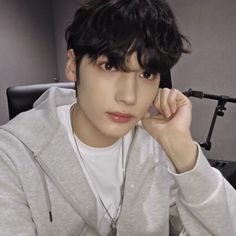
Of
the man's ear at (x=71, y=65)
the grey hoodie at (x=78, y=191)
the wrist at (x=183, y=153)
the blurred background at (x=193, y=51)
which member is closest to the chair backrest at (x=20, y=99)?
the grey hoodie at (x=78, y=191)

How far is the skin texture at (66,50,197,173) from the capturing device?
0.94 metres

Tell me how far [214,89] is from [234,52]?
0.35m

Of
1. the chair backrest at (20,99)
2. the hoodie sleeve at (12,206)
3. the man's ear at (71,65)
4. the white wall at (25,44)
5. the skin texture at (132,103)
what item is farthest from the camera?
the white wall at (25,44)

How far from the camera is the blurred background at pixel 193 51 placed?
9.19ft

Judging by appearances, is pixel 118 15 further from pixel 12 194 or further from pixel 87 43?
pixel 12 194

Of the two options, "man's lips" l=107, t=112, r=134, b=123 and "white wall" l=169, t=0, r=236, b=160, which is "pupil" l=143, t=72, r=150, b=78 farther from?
"white wall" l=169, t=0, r=236, b=160

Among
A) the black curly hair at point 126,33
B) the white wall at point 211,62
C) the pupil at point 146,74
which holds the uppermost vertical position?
the black curly hair at point 126,33

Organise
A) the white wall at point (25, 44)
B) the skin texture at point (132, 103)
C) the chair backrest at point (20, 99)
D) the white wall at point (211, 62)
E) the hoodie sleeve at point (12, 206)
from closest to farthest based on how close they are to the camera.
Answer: the hoodie sleeve at point (12, 206), the skin texture at point (132, 103), the chair backrest at point (20, 99), the white wall at point (211, 62), the white wall at point (25, 44)

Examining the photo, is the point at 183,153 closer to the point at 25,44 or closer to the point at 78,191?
the point at 78,191

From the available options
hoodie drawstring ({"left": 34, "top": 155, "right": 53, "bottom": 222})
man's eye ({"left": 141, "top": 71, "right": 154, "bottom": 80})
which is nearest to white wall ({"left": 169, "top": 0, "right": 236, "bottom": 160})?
man's eye ({"left": 141, "top": 71, "right": 154, "bottom": 80})

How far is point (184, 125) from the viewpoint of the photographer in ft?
3.26

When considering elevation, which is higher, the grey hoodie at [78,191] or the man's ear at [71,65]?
the man's ear at [71,65]

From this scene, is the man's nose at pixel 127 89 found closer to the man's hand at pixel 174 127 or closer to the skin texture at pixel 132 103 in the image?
the skin texture at pixel 132 103

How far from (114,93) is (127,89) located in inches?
1.6
